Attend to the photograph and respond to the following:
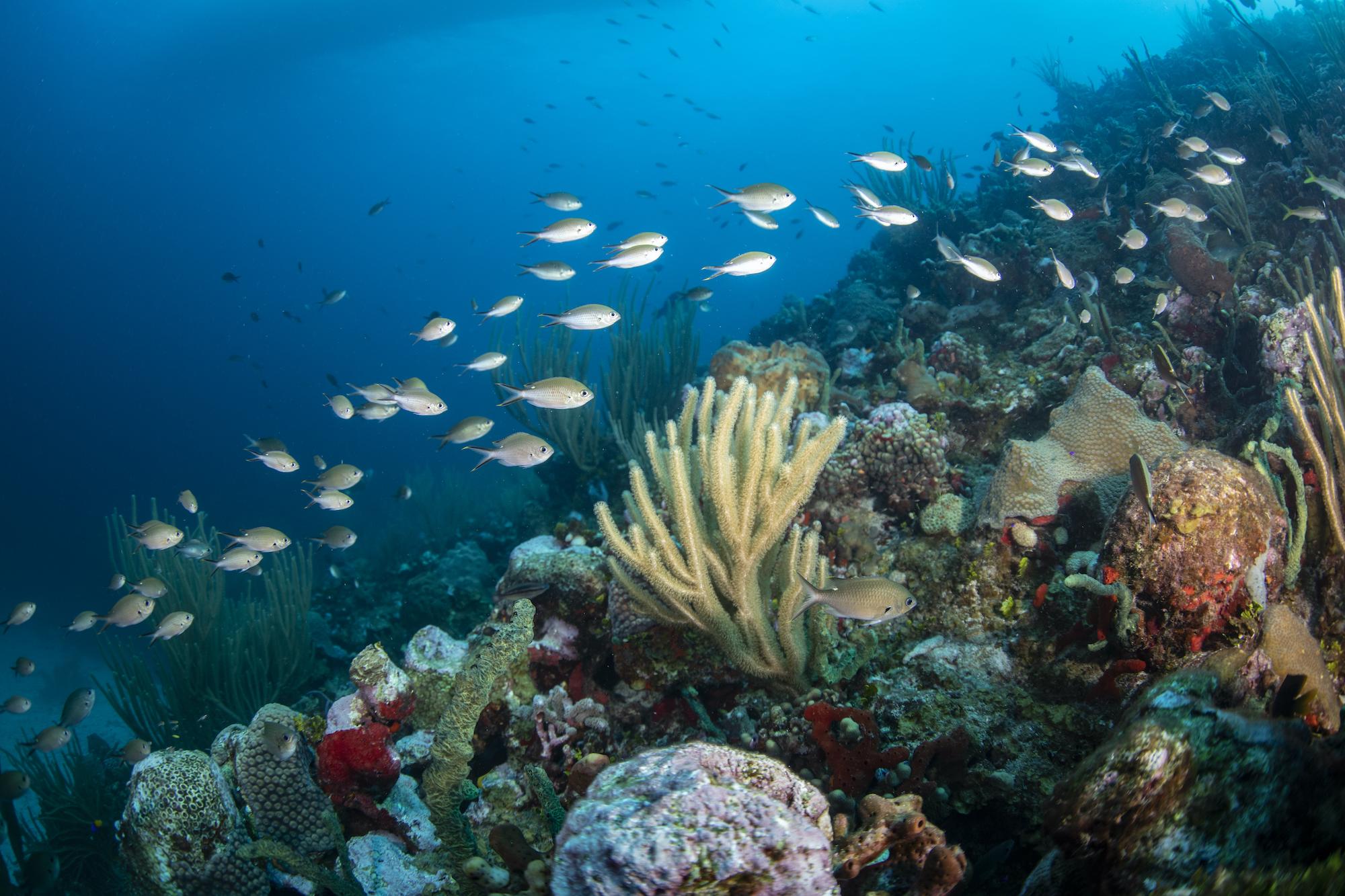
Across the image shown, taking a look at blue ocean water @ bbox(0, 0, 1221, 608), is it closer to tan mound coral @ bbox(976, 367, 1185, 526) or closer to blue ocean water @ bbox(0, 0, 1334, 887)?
blue ocean water @ bbox(0, 0, 1334, 887)

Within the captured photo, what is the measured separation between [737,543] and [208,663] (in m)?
7.41

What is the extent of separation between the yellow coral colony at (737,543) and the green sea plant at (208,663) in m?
6.24

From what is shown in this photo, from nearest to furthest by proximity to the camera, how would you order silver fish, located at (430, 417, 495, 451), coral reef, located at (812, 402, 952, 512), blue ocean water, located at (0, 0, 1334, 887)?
coral reef, located at (812, 402, 952, 512) → silver fish, located at (430, 417, 495, 451) → blue ocean water, located at (0, 0, 1334, 887)

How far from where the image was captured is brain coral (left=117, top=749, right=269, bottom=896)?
10.4 feet

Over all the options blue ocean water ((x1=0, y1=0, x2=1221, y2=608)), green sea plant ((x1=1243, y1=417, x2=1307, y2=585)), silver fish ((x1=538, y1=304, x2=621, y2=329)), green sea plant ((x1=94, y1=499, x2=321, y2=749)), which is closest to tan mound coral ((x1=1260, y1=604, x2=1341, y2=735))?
green sea plant ((x1=1243, y1=417, x2=1307, y2=585))

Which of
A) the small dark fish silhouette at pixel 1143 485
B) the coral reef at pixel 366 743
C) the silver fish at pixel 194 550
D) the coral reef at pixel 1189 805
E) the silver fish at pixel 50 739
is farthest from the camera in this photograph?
the silver fish at pixel 194 550

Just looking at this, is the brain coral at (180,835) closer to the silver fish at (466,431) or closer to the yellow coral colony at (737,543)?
the yellow coral colony at (737,543)

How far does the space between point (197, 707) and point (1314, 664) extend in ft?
32.4

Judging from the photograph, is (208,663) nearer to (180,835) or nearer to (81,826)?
(81,826)

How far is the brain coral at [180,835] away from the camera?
318 centimetres

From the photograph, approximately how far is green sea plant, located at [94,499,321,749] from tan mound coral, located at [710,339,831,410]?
230 inches

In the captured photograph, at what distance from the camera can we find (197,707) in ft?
23.5

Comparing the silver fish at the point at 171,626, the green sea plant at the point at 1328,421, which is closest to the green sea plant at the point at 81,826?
the silver fish at the point at 171,626

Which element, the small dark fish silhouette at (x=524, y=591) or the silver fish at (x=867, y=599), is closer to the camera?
the silver fish at (x=867, y=599)
